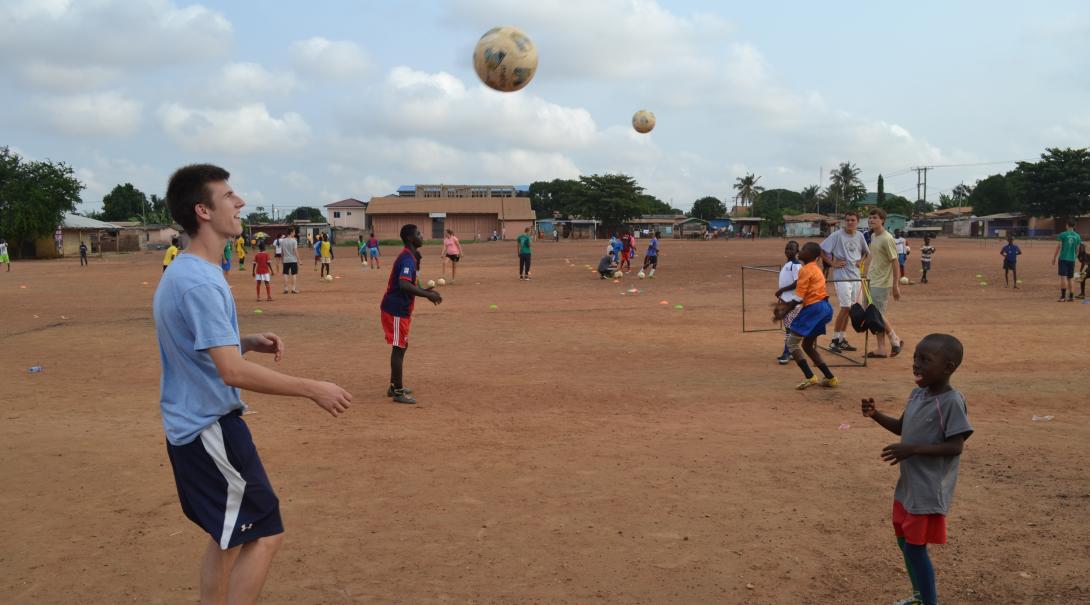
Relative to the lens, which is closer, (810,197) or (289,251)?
(289,251)

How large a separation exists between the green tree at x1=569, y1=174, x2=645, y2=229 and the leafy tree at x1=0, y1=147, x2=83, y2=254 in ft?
146

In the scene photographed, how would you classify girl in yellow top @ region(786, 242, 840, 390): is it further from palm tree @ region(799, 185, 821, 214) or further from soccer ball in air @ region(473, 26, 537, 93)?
palm tree @ region(799, 185, 821, 214)

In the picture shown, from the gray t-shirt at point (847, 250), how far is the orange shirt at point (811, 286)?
2523mm

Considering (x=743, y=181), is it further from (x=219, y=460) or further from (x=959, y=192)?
(x=219, y=460)

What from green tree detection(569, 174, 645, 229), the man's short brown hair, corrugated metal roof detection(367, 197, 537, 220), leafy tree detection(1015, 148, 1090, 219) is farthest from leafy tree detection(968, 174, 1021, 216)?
the man's short brown hair

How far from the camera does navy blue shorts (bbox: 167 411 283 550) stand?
2930 millimetres

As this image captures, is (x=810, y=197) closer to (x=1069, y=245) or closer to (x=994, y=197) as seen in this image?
(x=994, y=197)

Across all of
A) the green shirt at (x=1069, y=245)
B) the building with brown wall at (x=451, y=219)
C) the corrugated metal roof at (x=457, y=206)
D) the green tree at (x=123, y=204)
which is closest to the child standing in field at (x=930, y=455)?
the green shirt at (x=1069, y=245)

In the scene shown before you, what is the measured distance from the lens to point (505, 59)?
1184cm

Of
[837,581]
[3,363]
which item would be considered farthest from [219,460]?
[3,363]

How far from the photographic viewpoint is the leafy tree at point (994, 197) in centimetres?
8762

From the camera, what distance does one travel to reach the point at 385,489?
557cm

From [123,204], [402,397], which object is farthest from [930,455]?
[123,204]

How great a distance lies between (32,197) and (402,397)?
51.7 metres
